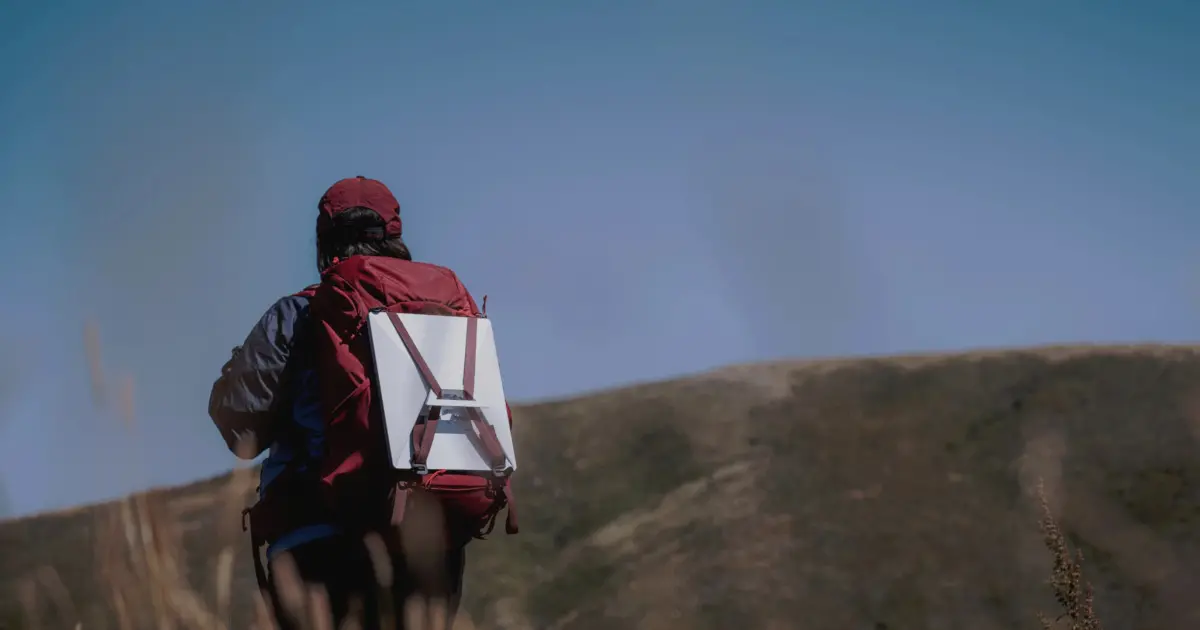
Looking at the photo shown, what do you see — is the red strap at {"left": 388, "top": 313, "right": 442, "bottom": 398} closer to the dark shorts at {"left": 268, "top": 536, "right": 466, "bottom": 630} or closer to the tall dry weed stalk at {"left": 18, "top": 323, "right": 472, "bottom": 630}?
the dark shorts at {"left": 268, "top": 536, "right": 466, "bottom": 630}

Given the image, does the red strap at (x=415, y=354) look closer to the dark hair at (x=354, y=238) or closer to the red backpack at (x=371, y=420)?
the red backpack at (x=371, y=420)

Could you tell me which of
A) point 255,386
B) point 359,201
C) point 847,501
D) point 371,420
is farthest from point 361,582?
point 847,501

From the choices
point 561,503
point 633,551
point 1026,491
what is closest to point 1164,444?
point 1026,491

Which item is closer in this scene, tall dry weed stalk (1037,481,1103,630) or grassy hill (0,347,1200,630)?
tall dry weed stalk (1037,481,1103,630)

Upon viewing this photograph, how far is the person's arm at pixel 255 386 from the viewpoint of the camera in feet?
10.2

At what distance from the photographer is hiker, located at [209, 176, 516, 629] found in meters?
3.02

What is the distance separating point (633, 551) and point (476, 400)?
32779 millimetres

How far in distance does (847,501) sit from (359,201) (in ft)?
103

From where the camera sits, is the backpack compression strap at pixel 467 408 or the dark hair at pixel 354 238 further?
the dark hair at pixel 354 238

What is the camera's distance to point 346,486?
299 centimetres

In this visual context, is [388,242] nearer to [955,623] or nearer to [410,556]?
[410,556]

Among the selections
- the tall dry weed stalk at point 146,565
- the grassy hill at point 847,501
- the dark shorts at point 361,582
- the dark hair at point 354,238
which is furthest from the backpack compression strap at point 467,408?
the grassy hill at point 847,501

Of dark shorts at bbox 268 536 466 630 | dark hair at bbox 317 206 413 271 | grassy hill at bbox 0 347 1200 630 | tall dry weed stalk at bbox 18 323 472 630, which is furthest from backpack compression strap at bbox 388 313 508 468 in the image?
grassy hill at bbox 0 347 1200 630

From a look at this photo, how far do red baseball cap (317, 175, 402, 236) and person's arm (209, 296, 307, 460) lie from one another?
1.34 feet
